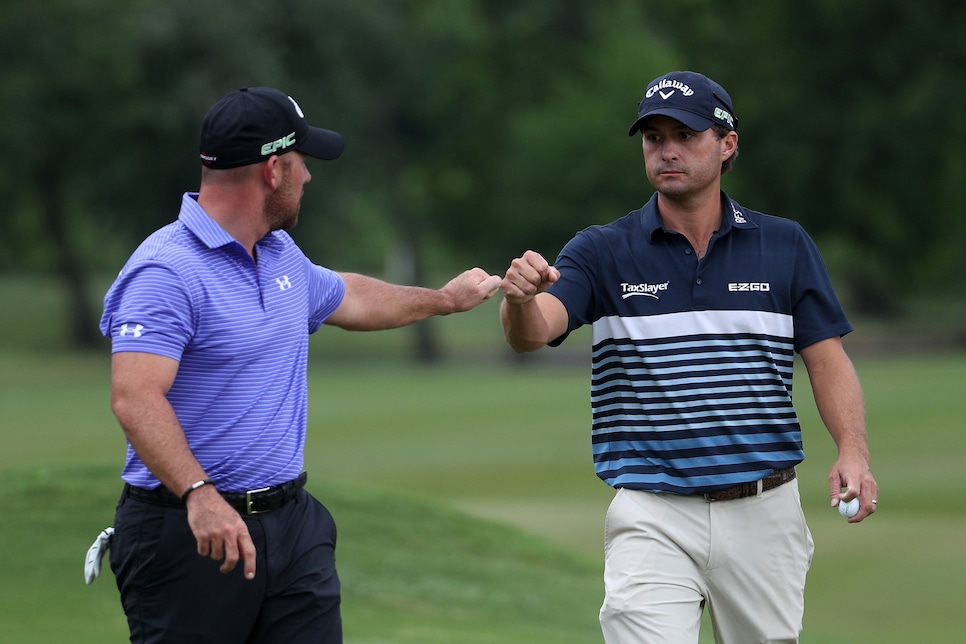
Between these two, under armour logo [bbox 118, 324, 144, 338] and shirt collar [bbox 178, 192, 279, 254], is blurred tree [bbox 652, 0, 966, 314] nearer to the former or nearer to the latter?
shirt collar [bbox 178, 192, 279, 254]

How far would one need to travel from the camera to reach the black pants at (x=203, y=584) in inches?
162

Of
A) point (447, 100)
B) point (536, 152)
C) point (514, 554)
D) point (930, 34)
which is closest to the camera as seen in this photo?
point (514, 554)

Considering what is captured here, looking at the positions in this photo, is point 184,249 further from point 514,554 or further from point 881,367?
point 881,367

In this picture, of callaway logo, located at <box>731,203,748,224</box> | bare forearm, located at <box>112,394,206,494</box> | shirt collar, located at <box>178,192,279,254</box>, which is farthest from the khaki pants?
shirt collar, located at <box>178,192,279,254</box>

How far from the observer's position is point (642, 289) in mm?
4594

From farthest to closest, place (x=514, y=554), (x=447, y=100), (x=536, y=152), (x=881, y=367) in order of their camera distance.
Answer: (x=447, y=100), (x=536, y=152), (x=881, y=367), (x=514, y=554)

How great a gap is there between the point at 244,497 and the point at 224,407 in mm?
286

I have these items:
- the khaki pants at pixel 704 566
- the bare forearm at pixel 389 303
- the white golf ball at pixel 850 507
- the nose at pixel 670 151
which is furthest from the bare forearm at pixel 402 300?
the white golf ball at pixel 850 507

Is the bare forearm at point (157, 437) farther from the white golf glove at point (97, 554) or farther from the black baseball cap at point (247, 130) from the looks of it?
the black baseball cap at point (247, 130)

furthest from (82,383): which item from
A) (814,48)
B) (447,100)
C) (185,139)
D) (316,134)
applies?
(316,134)

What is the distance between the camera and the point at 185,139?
41594 millimetres

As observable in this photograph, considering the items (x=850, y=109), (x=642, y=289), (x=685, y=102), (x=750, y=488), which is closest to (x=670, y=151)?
(x=685, y=102)

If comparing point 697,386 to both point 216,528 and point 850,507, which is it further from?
point 216,528

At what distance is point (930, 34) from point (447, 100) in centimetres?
1699
